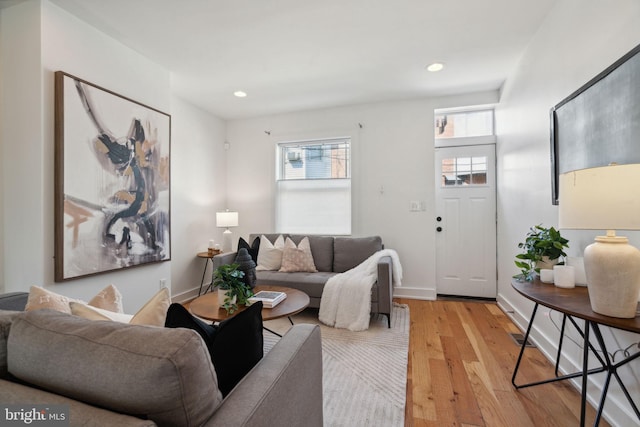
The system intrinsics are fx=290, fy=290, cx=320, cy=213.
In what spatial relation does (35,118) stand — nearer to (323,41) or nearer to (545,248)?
(323,41)

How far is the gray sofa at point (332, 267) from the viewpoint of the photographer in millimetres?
2777

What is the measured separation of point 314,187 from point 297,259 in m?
1.22

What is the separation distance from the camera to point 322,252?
3516mm

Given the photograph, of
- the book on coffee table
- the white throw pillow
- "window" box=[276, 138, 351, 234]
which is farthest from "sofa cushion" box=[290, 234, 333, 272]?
the book on coffee table

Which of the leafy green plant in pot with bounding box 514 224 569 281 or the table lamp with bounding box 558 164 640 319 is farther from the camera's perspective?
the leafy green plant in pot with bounding box 514 224 569 281

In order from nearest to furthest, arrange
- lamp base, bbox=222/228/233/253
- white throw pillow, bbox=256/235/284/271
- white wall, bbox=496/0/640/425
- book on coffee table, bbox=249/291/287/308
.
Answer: white wall, bbox=496/0/640/425, book on coffee table, bbox=249/291/287/308, white throw pillow, bbox=256/235/284/271, lamp base, bbox=222/228/233/253

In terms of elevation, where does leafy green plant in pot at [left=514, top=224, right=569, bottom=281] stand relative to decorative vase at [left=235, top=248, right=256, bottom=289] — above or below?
above

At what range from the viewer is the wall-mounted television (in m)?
1.33

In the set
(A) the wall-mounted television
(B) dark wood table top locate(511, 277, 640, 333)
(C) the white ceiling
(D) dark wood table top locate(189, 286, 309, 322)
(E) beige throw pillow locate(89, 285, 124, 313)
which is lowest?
(D) dark wood table top locate(189, 286, 309, 322)

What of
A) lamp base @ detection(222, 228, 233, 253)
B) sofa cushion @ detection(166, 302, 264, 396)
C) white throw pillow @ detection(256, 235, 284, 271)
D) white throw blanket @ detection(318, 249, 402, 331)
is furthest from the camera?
lamp base @ detection(222, 228, 233, 253)

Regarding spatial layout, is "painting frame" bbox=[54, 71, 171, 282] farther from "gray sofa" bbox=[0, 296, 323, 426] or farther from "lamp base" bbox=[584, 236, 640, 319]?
"lamp base" bbox=[584, 236, 640, 319]

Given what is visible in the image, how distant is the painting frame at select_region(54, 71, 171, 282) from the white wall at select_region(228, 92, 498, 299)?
1.97 m

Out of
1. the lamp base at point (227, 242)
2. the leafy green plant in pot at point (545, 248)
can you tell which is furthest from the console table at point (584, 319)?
the lamp base at point (227, 242)

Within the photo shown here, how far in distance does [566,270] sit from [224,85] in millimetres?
3475
